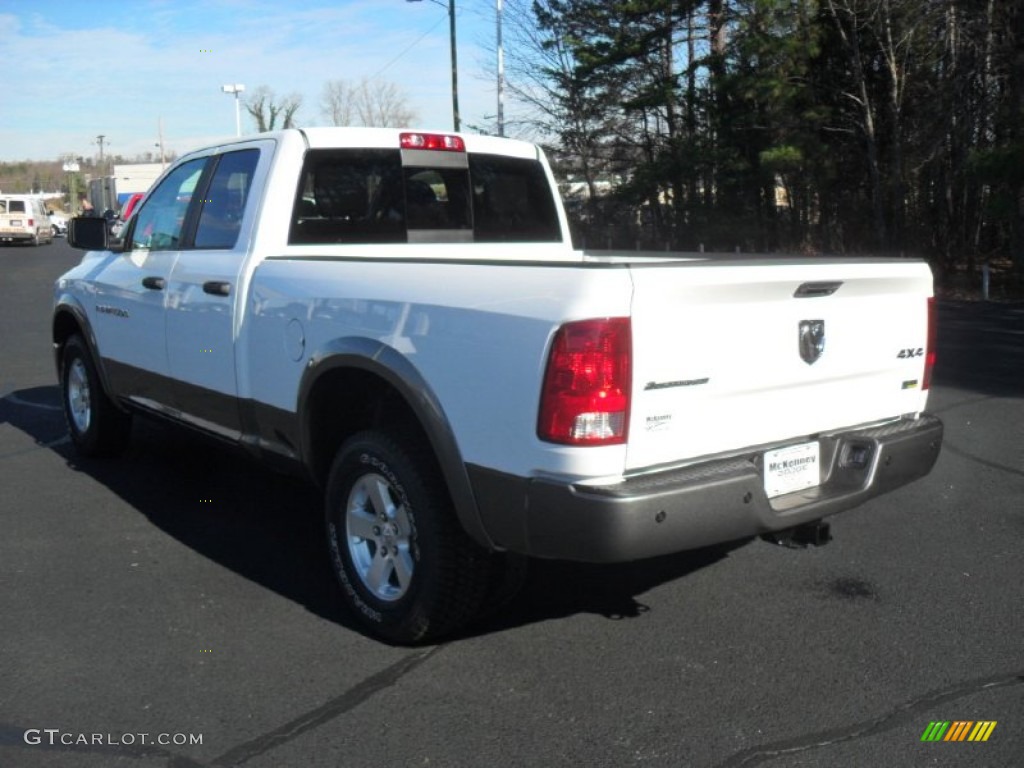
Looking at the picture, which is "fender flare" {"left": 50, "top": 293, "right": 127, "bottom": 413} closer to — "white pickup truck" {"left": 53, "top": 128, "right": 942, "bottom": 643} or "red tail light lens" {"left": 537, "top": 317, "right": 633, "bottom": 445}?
"white pickup truck" {"left": 53, "top": 128, "right": 942, "bottom": 643}

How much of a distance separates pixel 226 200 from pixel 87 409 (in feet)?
7.90

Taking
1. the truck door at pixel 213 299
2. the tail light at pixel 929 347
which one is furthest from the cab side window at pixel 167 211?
the tail light at pixel 929 347

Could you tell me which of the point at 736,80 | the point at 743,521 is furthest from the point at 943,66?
the point at 743,521

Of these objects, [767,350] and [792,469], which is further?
[792,469]

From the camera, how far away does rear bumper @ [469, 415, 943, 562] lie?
3.25m

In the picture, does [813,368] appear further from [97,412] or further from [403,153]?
[97,412]

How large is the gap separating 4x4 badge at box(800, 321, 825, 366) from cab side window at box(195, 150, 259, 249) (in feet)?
8.79

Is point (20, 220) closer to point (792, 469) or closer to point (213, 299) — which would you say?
point (213, 299)

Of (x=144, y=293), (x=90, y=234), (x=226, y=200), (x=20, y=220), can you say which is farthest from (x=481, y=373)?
(x=20, y=220)

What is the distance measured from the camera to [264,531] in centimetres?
552

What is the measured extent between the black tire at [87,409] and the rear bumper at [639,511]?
4.01 m

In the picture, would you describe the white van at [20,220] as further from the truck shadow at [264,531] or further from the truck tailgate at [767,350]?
the truck tailgate at [767,350]

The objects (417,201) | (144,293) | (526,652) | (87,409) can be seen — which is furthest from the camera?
(87,409)

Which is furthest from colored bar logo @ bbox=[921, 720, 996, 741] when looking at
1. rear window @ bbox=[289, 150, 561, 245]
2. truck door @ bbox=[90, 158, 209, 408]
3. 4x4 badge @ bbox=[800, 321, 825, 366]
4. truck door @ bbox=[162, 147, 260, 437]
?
truck door @ bbox=[90, 158, 209, 408]
